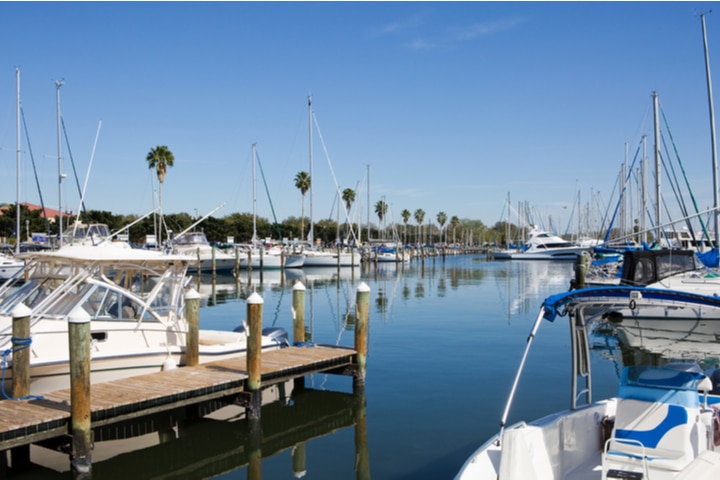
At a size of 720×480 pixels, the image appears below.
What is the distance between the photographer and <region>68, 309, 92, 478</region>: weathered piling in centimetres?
976

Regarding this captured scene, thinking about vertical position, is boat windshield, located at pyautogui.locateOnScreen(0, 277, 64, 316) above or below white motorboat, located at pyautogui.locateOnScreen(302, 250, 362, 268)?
above

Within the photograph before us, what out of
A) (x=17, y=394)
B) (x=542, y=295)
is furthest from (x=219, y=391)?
(x=542, y=295)

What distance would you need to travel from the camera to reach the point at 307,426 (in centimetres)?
1311

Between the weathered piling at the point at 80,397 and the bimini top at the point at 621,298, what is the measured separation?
21.8 feet

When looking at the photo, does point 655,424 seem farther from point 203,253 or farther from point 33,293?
point 203,253

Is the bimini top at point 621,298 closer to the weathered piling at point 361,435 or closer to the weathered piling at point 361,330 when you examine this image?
the weathered piling at point 361,435

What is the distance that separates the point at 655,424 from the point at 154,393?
7.59 meters

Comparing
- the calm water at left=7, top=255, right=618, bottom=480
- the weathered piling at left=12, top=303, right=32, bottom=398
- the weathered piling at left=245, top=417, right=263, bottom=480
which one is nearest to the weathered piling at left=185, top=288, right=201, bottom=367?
the calm water at left=7, top=255, right=618, bottom=480

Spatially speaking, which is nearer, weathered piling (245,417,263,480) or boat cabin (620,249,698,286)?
weathered piling (245,417,263,480)

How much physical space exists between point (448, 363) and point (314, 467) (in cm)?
818

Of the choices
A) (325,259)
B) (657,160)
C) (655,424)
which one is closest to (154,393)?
(655,424)

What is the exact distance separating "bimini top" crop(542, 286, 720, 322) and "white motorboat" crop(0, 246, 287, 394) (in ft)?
26.0

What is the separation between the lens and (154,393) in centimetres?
1107

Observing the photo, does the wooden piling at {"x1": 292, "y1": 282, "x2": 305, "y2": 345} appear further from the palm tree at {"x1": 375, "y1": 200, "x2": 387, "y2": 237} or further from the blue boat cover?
the palm tree at {"x1": 375, "y1": 200, "x2": 387, "y2": 237}
